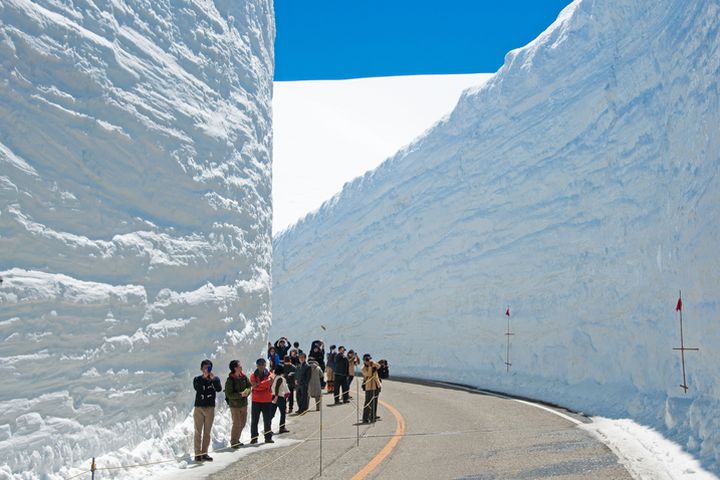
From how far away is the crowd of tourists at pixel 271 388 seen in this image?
394 inches

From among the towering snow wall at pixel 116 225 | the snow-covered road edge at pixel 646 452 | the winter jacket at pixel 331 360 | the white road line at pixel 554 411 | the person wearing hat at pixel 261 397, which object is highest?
the towering snow wall at pixel 116 225

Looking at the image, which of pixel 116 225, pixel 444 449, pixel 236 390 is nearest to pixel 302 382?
pixel 236 390

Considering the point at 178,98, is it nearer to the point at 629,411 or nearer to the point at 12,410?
the point at 12,410

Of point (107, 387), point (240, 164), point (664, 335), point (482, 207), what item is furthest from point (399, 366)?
point (107, 387)

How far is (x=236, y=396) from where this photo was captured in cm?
1078

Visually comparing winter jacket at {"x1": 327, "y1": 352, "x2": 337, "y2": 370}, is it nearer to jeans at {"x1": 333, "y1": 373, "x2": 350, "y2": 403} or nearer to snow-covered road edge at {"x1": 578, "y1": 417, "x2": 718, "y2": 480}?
jeans at {"x1": 333, "y1": 373, "x2": 350, "y2": 403}

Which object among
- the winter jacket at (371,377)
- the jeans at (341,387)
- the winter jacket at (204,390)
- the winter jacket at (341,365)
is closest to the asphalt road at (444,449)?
the winter jacket at (371,377)

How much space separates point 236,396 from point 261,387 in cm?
87

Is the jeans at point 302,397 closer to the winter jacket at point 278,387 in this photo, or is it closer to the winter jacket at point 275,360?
the winter jacket at point 275,360

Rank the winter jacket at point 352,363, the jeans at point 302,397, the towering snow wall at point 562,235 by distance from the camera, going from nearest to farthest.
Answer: the towering snow wall at point 562,235, the jeans at point 302,397, the winter jacket at point 352,363

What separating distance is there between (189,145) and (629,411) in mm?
9227

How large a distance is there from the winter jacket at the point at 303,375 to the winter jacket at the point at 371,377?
1.72 meters

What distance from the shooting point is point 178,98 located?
11477 millimetres

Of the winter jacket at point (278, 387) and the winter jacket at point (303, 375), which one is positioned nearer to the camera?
the winter jacket at point (278, 387)
